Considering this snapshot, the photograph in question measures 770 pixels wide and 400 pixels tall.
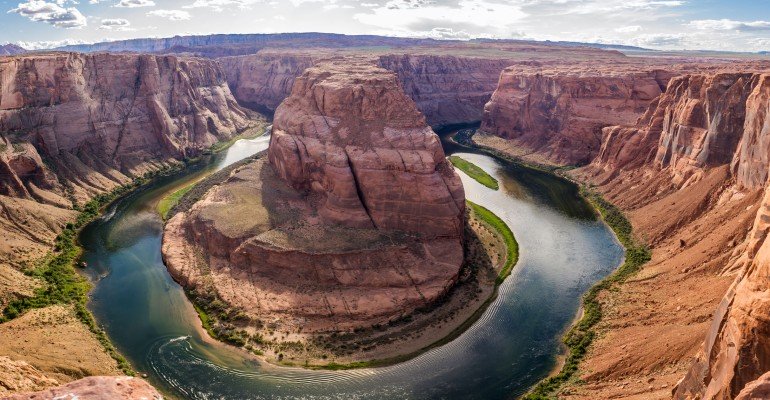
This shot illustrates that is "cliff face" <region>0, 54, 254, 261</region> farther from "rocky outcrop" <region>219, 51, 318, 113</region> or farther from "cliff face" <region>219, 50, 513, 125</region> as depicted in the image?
"cliff face" <region>219, 50, 513, 125</region>

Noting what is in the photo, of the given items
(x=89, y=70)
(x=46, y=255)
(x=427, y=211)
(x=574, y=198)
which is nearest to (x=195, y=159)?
(x=89, y=70)

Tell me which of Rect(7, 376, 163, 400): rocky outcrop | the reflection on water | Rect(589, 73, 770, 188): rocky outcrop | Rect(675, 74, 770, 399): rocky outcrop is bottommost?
the reflection on water

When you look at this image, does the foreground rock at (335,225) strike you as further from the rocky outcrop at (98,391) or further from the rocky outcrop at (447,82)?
the rocky outcrop at (447,82)

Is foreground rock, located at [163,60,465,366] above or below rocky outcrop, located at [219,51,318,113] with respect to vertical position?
below

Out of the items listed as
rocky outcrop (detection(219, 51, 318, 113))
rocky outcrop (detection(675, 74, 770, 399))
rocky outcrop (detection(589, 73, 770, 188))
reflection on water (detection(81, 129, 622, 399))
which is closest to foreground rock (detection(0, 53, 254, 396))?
reflection on water (detection(81, 129, 622, 399))

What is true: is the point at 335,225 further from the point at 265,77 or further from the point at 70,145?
the point at 265,77

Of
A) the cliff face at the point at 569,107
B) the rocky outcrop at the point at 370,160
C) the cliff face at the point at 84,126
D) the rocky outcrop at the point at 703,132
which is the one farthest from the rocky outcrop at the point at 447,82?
the rocky outcrop at the point at 370,160

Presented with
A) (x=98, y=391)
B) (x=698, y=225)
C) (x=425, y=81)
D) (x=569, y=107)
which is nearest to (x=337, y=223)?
(x=98, y=391)
